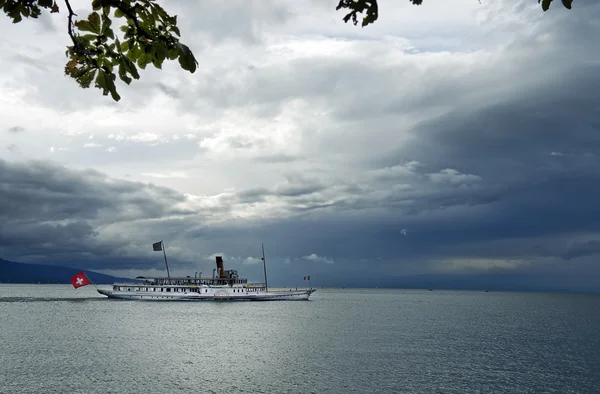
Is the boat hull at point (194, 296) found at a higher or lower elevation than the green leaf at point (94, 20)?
lower

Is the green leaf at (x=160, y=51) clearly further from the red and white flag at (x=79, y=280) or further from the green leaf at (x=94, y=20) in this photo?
the red and white flag at (x=79, y=280)

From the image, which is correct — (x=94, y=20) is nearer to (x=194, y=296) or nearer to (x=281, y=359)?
(x=281, y=359)

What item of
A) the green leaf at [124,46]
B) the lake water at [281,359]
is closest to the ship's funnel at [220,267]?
the lake water at [281,359]

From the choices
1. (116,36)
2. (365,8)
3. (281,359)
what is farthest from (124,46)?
(281,359)

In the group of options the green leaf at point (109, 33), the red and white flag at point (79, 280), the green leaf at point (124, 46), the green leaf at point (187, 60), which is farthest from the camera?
the red and white flag at point (79, 280)

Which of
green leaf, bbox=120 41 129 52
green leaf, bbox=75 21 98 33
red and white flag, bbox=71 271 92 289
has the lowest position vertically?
red and white flag, bbox=71 271 92 289

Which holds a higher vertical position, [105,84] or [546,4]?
[546,4]

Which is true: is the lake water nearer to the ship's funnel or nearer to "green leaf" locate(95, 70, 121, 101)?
"green leaf" locate(95, 70, 121, 101)

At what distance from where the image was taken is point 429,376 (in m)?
41.6

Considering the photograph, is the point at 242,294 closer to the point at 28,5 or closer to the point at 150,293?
the point at 150,293

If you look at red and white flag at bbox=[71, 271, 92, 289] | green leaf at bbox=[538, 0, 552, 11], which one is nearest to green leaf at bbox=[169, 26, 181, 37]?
green leaf at bbox=[538, 0, 552, 11]

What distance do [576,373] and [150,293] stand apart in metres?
108

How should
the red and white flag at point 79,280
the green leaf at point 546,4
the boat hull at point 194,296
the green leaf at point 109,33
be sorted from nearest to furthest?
the green leaf at point 109,33 → the green leaf at point 546,4 → the red and white flag at point 79,280 → the boat hull at point 194,296

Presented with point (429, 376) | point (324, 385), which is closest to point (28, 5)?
point (324, 385)
